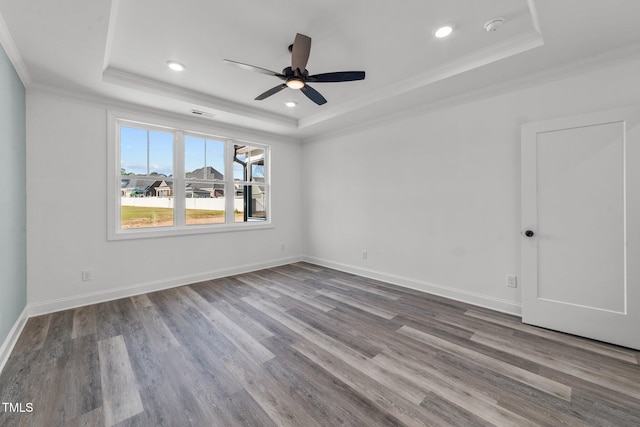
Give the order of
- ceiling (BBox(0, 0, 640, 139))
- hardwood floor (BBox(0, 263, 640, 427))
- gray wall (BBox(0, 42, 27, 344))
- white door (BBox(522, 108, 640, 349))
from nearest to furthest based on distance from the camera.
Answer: hardwood floor (BBox(0, 263, 640, 427)), ceiling (BBox(0, 0, 640, 139)), gray wall (BBox(0, 42, 27, 344)), white door (BBox(522, 108, 640, 349))

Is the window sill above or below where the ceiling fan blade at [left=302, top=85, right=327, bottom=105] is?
below

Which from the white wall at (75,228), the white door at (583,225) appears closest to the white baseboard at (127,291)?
the white wall at (75,228)

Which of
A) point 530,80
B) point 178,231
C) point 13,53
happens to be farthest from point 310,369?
point 13,53

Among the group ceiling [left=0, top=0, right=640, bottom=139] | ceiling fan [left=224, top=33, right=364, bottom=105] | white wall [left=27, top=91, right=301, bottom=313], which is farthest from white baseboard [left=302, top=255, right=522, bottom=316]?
ceiling fan [left=224, top=33, right=364, bottom=105]

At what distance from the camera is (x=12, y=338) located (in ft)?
7.72

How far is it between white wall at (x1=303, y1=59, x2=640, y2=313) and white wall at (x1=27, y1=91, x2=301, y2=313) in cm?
290

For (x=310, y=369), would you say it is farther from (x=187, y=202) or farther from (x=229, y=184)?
(x=229, y=184)

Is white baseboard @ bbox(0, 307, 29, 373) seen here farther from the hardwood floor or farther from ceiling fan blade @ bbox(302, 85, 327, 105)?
ceiling fan blade @ bbox(302, 85, 327, 105)

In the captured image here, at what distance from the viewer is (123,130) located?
3.73m

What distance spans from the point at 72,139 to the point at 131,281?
6.31 feet

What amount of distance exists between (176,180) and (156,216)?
62 centimetres

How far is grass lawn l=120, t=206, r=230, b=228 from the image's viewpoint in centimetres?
379

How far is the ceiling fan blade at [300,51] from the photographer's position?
222cm

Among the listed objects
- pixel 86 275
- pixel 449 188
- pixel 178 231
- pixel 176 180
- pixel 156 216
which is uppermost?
pixel 176 180
